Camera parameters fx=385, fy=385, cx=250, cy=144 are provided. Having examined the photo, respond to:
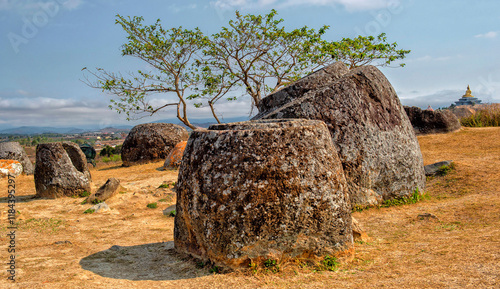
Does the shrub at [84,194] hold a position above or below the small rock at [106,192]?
below

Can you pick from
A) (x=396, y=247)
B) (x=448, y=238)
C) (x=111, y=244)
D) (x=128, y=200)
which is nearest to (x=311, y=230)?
(x=396, y=247)

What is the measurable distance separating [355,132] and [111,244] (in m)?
4.87

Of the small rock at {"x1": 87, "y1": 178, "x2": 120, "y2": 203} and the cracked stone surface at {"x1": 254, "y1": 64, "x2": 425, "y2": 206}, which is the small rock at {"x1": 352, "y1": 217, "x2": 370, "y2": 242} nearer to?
the cracked stone surface at {"x1": 254, "y1": 64, "x2": 425, "y2": 206}

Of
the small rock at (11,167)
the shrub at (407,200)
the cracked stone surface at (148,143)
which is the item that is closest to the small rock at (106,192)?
the small rock at (11,167)

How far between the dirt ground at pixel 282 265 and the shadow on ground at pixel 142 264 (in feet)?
0.04

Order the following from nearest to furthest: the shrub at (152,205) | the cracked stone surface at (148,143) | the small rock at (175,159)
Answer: the shrub at (152,205), the small rock at (175,159), the cracked stone surface at (148,143)

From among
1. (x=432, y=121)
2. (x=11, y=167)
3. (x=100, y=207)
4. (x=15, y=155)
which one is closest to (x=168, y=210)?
(x=100, y=207)

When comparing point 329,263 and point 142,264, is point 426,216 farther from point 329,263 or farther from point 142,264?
point 142,264

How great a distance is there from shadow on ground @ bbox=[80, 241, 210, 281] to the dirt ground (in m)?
0.01

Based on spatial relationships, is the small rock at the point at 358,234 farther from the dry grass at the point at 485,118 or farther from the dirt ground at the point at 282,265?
the dry grass at the point at 485,118

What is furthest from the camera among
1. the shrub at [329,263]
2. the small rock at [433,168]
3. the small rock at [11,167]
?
the small rock at [11,167]

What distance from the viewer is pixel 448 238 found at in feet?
18.0

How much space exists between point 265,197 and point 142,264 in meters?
1.97

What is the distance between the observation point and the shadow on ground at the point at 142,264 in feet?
14.7
